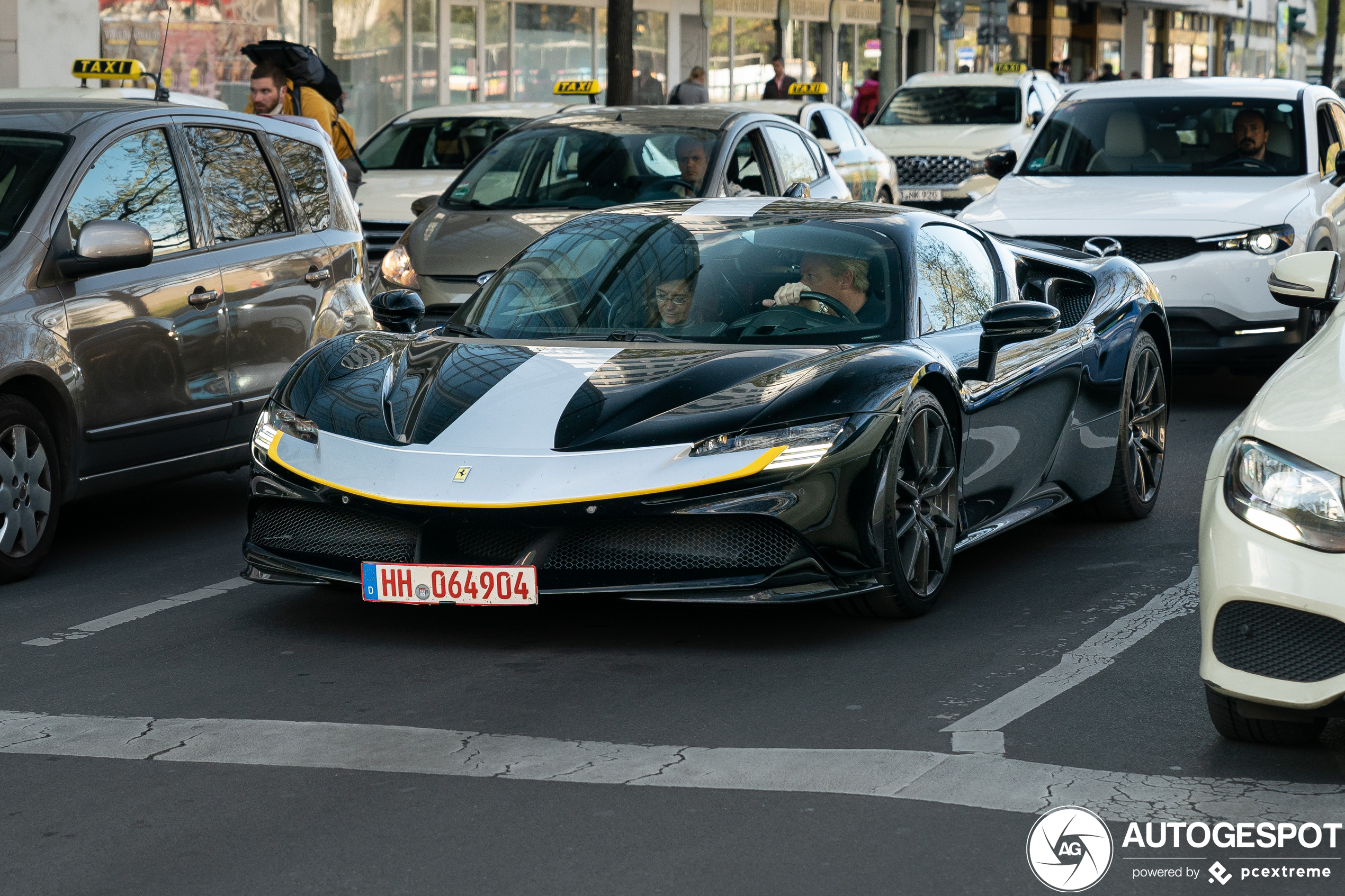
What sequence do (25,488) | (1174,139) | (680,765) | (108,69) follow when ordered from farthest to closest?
(108,69)
(1174,139)
(25,488)
(680,765)

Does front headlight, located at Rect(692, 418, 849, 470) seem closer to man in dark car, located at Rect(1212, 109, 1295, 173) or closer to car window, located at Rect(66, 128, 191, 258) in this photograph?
car window, located at Rect(66, 128, 191, 258)

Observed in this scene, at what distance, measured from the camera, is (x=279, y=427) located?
21.3ft

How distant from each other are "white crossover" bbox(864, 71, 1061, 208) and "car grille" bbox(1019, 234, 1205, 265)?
38.6 feet

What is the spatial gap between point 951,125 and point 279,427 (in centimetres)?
2045

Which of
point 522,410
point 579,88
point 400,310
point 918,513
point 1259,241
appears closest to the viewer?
point 522,410

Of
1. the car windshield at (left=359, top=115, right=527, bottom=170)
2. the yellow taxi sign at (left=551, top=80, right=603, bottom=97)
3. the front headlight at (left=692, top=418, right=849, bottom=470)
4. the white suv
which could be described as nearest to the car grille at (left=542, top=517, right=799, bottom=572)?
the front headlight at (left=692, top=418, right=849, bottom=470)

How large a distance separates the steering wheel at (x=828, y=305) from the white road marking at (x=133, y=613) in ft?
7.01

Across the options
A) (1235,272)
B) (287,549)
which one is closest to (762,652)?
(287,549)

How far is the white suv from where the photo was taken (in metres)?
11.5

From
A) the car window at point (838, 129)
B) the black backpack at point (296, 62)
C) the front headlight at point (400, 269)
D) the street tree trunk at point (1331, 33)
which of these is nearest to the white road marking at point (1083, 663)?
the front headlight at point (400, 269)

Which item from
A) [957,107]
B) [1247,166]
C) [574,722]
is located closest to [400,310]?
[574,722]

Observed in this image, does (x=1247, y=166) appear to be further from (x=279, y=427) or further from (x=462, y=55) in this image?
(x=462, y=55)

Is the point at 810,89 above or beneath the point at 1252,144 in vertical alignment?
above

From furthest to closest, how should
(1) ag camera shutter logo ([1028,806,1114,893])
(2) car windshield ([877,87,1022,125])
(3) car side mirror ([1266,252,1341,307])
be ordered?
1. (2) car windshield ([877,87,1022,125])
2. (3) car side mirror ([1266,252,1341,307])
3. (1) ag camera shutter logo ([1028,806,1114,893])
